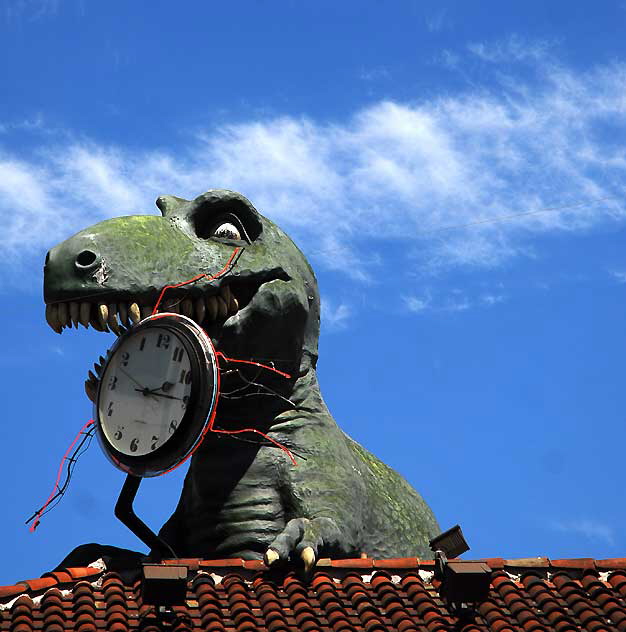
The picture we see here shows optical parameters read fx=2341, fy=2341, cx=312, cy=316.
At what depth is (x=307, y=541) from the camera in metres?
21.4

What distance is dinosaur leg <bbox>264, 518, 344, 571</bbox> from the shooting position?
21.0 metres

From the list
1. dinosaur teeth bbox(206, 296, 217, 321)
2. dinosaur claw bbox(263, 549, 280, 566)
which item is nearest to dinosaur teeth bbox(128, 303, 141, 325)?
dinosaur teeth bbox(206, 296, 217, 321)

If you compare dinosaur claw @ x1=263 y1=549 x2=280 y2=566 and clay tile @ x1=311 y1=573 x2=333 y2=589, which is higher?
dinosaur claw @ x1=263 y1=549 x2=280 y2=566

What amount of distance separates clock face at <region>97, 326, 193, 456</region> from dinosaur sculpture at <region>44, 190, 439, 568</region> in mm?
443

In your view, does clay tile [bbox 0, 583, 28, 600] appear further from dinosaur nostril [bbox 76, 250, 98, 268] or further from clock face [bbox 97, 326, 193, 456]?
dinosaur nostril [bbox 76, 250, 98, 268]

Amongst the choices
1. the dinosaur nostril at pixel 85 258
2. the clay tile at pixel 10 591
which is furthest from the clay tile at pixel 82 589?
the dinosaur nostril at pixel 85 258

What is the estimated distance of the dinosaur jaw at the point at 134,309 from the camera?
865 inches

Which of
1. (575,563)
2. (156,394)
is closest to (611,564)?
(575,563)

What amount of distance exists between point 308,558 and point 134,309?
2.92m

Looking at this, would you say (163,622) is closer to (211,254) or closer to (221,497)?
(221,497)

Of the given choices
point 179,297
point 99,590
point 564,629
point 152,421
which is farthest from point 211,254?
point 564,629

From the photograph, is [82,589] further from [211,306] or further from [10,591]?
[211,306]

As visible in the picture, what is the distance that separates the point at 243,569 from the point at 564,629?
2.97m

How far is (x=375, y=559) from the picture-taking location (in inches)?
884
